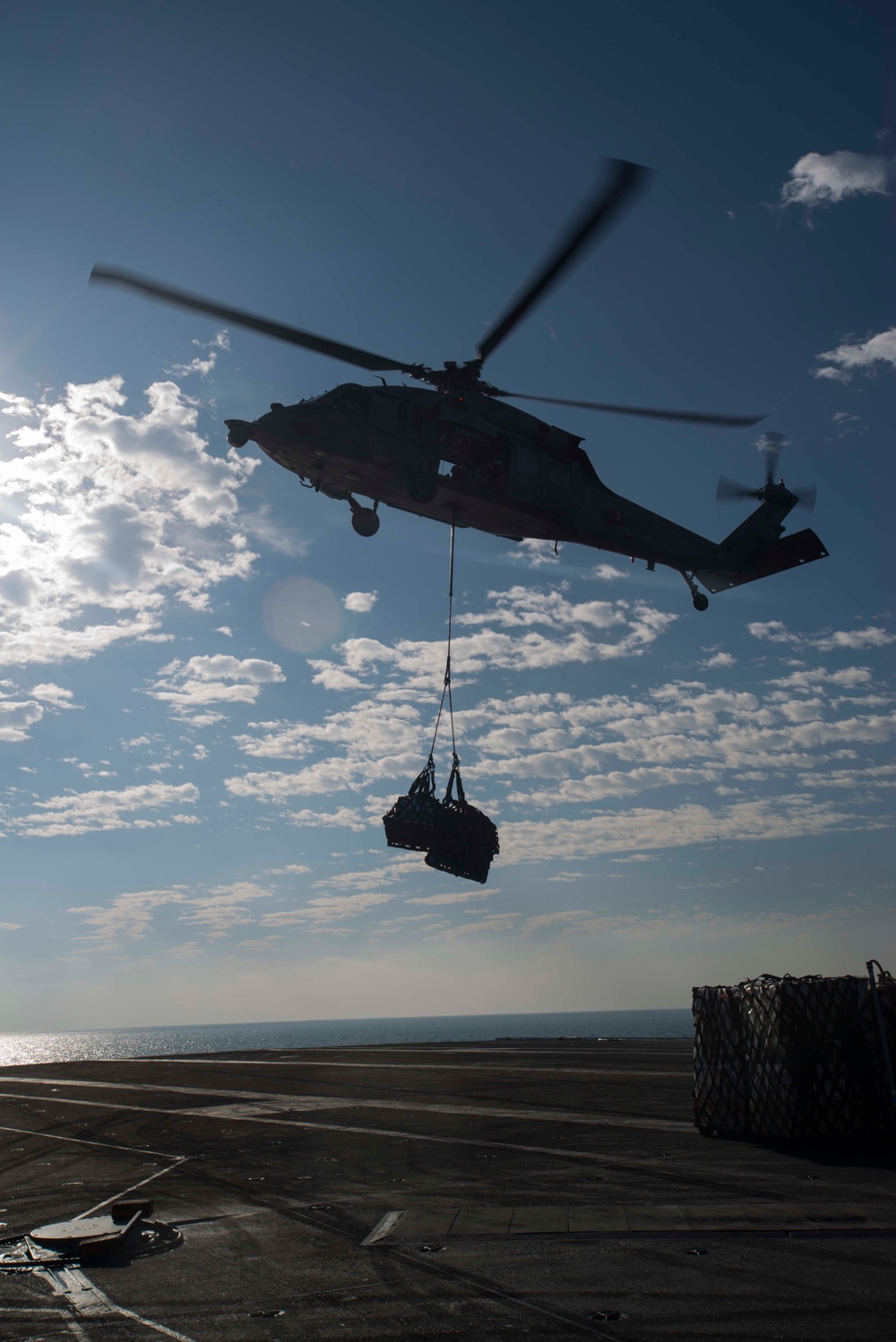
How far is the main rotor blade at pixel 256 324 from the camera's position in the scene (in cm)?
1959

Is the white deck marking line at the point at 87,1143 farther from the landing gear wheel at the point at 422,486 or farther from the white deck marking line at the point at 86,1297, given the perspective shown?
the landing gear wheel at the point at 422,486

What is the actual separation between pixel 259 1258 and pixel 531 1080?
1807cm

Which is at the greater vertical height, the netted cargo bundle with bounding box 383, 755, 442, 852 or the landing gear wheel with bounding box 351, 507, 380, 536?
the landing gear wheel with bounding box 351, 507, 380, 536

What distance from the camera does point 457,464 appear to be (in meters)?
26.9

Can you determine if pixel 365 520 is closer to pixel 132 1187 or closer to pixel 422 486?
pixel 422 486

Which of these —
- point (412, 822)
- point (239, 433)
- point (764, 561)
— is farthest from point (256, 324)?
point (764, 561)

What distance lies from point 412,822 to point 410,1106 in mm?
8072

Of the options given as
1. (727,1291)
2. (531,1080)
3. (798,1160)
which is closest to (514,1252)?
(727,1291)

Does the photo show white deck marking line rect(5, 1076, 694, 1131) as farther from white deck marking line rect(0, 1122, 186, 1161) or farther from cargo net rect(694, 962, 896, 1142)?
white deck marking line rect(0, 1122, 186, 1161)

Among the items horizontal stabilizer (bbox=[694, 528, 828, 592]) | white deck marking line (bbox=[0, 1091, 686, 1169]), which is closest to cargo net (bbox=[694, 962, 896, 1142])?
white deck marking line (bbox=[0, 1091, 686, 1169])

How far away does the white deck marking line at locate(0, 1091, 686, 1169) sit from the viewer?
43.5 feet

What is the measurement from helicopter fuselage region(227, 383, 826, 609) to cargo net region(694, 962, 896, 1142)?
16.2 meters

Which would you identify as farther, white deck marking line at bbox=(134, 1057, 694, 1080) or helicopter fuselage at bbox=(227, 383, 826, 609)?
white deck marking line at bbox=(134, 1057, 694, 1080)

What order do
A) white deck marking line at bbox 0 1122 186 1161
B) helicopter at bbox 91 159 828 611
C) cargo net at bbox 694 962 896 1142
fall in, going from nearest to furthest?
cargo net at bbox 694 962 896 1142
white deck marking line at bbox 0 1122 186 1161
helicopter at bbox 91 159 828 611
